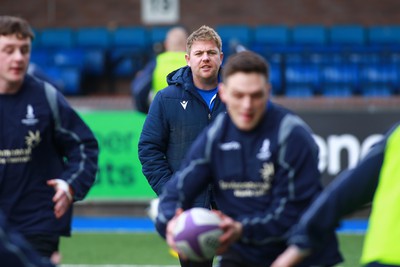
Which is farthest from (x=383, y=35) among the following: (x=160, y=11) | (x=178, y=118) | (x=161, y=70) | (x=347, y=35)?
(x=178, y=118)

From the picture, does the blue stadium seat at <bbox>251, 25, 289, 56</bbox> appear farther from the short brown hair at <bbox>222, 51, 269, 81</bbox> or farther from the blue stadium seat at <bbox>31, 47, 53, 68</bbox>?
the short brown hair at <bbox>222, 51, 269, 81</bbox>

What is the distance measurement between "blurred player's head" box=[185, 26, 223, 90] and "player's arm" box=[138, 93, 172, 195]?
0.36 meters

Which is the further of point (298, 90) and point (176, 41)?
point (298, 90)

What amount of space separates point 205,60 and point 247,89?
7.15 feet

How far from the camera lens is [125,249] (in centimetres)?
1210

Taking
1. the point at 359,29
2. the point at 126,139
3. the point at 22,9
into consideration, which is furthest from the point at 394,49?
the point at 22,9

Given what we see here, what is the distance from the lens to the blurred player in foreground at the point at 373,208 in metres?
4.41

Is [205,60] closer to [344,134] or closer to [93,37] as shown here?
[344,134]

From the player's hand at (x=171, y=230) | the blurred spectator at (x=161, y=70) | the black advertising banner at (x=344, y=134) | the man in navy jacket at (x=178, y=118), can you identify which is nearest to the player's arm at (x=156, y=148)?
the man in navy jacket at (x=178, y=118)

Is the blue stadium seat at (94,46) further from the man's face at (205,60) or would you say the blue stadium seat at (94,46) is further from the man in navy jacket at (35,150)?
the man in navy jacket at (35,150)

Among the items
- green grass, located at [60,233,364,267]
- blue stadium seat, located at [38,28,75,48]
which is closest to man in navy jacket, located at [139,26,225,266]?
green grass, located at [60,233,364,267]

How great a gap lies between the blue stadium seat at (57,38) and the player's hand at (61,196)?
13.1 m

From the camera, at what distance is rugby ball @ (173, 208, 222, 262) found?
5.22 m

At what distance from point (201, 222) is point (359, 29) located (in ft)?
46.7
